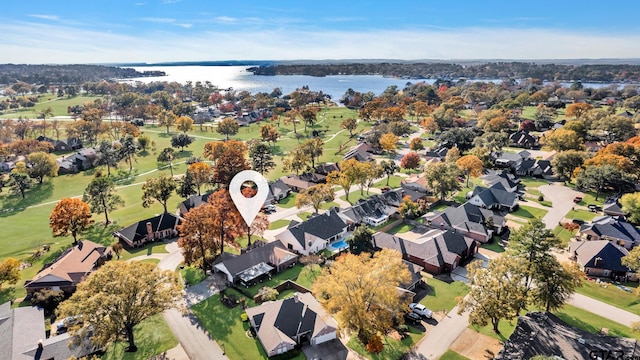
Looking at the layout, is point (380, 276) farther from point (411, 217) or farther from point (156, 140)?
point (156, 140)

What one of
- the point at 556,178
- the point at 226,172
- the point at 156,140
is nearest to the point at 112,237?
the point at 226,172

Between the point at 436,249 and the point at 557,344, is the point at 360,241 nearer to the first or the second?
the point at 436,249

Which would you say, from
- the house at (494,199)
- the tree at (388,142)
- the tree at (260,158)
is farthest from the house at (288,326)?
the tree at (388,142)

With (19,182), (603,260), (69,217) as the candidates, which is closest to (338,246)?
(603,260)

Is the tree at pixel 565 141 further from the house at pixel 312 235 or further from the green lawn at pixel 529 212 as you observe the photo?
Answer: the house at pixel 312 235

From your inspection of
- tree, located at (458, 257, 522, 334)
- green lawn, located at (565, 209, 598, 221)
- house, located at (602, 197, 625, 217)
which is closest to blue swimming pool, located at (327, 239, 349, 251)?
tree, located at (458, 257, 522, 334)

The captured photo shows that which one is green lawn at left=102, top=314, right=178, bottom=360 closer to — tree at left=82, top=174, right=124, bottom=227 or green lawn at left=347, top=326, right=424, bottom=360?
green lawn at left=347, top=326, right=424, bottom=360
